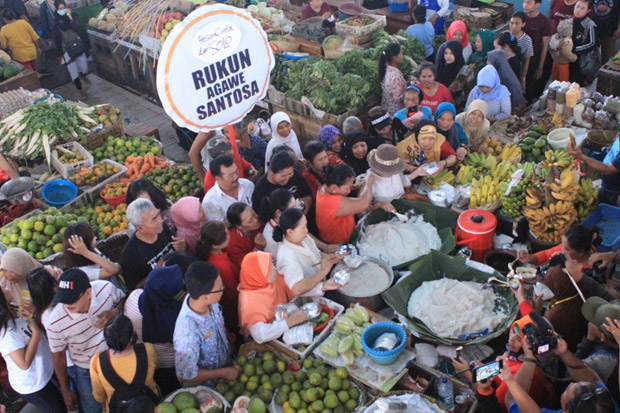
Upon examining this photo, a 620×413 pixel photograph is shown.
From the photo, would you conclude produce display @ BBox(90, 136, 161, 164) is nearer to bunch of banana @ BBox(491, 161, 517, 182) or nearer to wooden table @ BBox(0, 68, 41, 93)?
wooden table @ BBox(0, 68, 41, 93)

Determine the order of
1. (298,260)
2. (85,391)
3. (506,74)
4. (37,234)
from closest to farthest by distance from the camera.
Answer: (85,391)
(298,260)
(37,234)
(506,74)

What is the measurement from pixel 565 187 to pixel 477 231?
33.3 inches

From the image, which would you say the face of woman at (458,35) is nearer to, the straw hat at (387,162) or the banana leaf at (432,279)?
the straw hat at (387,162)

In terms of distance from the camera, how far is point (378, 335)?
12.4ft

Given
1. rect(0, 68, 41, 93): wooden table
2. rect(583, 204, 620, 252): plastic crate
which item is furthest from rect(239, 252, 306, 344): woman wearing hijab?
rect(0, 68, 41, 93): wooden table

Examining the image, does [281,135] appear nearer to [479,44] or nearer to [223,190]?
[223,190]

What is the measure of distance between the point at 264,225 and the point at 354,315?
1501 mm

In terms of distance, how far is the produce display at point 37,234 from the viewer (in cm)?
522

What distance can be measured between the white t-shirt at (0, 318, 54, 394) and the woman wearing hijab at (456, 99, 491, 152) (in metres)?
4.83

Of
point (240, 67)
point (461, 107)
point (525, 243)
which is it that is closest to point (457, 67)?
point (461, 107)

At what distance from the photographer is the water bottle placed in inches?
136

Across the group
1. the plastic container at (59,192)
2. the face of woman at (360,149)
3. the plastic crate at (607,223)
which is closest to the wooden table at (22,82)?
the plastic container at (59,192)

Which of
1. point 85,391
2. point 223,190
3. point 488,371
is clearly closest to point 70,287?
point 85,391

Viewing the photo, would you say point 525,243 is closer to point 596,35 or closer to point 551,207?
point 551,207
